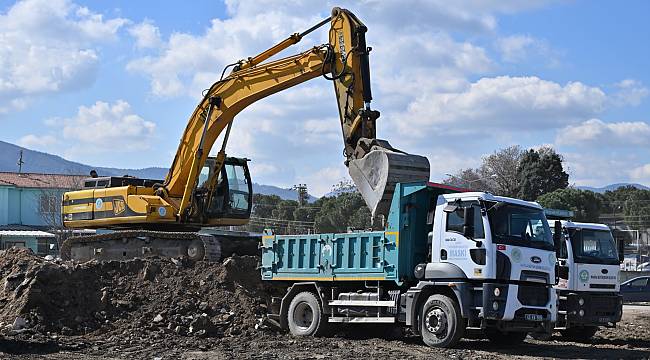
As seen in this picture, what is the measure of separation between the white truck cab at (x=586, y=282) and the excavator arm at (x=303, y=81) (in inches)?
149

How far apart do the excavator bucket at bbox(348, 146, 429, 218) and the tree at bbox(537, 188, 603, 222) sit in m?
36.8

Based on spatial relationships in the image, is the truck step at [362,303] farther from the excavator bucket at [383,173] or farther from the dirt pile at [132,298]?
the dirt pile at [132,298]

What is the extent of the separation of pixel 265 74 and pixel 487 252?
30.6 ft

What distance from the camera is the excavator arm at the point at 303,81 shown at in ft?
62.2

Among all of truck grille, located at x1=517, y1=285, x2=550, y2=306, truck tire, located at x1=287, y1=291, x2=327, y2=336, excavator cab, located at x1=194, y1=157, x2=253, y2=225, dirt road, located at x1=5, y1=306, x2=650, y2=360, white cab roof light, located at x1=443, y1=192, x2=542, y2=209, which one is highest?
excavator cab, located at x1=194, y1=157, x2=253, y2=225

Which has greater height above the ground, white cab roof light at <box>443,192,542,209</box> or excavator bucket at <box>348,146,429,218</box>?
excavator bucket at <box>348,146,429,218</box>

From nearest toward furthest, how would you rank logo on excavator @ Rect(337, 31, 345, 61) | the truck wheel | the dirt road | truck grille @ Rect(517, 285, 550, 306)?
the dirt road < truck grille @ Rect(517, 285, 550, 306) < the truck wheel < logo on excavator @ Rect(337, 31, 345, 61)

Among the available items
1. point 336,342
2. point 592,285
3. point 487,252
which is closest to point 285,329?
point 336,342

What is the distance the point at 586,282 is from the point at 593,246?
949 mm

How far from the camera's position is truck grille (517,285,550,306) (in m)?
16.3

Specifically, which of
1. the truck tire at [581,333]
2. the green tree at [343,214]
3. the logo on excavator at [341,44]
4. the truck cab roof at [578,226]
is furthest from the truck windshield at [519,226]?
the green tree at [343,214]

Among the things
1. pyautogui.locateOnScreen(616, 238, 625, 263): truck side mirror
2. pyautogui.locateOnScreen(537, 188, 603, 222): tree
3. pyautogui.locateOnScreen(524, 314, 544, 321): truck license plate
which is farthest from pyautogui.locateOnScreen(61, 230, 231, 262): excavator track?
pyautogui.locateOnScreen(537, 188, 603, 222): tree

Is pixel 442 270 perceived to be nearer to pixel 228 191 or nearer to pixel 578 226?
pixel 578 226

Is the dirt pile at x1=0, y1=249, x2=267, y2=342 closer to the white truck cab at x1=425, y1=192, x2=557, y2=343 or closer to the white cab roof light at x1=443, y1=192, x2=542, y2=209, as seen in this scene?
the white truck cab at x1=425, y1=192, x2=557, y2=343
